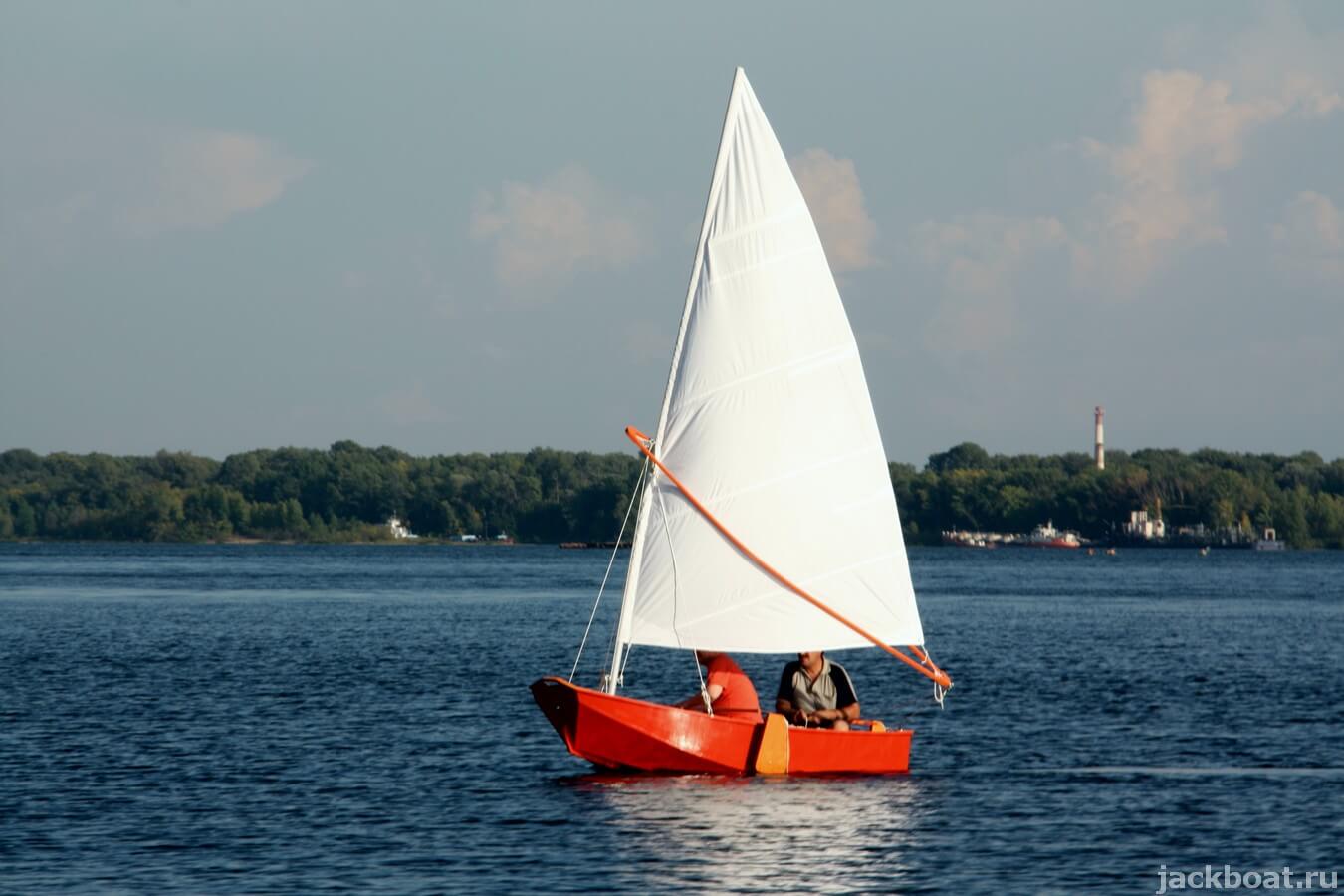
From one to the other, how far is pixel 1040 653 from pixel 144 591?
2959 inches

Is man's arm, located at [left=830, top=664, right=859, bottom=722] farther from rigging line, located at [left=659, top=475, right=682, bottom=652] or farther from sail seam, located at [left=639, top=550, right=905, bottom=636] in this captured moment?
rigging line, located at [left=659, top=475, right=682, bottom=652]

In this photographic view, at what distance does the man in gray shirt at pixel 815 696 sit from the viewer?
3033 cm

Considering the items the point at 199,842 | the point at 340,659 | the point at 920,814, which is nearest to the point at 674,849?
the point at 920,814

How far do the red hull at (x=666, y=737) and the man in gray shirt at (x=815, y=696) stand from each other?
1.37 feet

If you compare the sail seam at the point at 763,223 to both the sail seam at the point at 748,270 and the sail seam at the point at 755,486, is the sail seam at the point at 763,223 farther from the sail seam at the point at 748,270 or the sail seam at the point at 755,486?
the sail seam at the point at 755,486

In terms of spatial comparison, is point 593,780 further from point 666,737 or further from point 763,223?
point 763,223

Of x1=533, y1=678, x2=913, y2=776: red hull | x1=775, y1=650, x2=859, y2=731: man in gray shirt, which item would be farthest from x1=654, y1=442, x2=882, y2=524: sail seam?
x1=533, y1=678, x2=913, y2=776: red hull

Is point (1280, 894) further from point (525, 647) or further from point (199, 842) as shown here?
point (525, 647)

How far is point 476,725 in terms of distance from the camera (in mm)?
41875

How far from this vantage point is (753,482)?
30484 millimetres

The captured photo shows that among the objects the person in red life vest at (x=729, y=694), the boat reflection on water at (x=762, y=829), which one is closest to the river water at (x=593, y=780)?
the boat reflection on water at (x=762, y=829)

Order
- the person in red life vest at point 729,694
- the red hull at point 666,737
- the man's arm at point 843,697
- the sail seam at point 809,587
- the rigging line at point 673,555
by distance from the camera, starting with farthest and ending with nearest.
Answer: the man's arm at point 843,697
the sail seam at point 809,587
the rigging line at point 673,555
the person in red life vest at point 729,694
the red hull at point 666,737

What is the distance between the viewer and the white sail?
1187 inches

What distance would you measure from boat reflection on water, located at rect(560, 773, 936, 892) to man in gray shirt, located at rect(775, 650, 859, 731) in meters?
0.99
